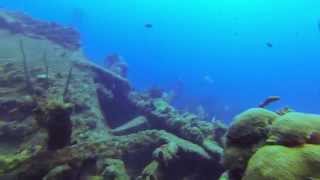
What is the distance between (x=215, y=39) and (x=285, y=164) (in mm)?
129659

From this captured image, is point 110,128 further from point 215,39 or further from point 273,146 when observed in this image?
point 215,39

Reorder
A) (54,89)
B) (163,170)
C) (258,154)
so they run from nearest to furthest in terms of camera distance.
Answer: (258,154), (163,170), (54,89)

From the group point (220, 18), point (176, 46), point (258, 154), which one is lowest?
point (258, 154)

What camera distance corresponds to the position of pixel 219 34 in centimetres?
13112

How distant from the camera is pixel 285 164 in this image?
4.57 metres

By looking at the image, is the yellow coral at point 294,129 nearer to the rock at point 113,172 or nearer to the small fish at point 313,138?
the small fish at point 313,138

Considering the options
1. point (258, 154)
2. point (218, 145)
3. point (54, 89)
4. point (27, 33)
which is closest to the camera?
point (258, 154)

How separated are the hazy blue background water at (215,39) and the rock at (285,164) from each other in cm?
8321

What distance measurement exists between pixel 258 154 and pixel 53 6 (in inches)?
4655

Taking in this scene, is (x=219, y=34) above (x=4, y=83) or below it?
above

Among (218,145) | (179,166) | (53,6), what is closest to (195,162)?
(179,166)

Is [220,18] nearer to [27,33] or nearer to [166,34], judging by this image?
[166,34]

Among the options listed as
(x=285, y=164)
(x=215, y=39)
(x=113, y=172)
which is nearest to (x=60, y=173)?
(x=113, y=172)

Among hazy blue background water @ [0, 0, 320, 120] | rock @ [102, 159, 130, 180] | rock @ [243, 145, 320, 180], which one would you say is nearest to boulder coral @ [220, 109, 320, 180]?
rock @ [243, 145, 320, 180]
